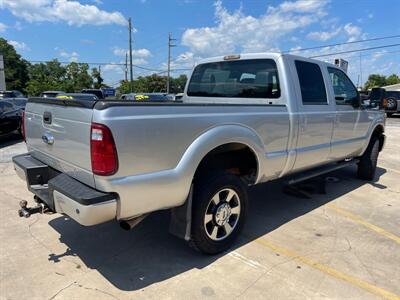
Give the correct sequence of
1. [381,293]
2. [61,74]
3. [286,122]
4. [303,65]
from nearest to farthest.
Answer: [381,293] → [286,122] → [303,65] → [61,74]

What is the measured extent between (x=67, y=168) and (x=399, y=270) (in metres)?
3.25

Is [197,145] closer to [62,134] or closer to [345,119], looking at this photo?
[62,134]

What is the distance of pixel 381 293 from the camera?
9.61ft

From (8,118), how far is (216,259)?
10.5 metres

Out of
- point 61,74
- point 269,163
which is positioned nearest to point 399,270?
point 269,163

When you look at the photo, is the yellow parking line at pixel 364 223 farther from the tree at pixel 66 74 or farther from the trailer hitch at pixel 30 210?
the tree at pixel 66 74

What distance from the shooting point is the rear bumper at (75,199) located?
8.46ft

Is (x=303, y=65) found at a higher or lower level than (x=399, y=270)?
higher

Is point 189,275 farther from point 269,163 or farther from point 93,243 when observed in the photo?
point 269,163

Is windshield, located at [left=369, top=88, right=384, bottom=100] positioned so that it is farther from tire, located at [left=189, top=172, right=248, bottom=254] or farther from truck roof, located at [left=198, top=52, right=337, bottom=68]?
tire, located at [left=189, top=172, right=248, bottom=254]

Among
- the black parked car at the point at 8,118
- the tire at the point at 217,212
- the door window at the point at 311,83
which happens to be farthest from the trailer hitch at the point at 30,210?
the black parked car at the point at 8,118

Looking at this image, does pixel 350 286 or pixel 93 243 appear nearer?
pixel 350 286

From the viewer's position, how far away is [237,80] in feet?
15.3

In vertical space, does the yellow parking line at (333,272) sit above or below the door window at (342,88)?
below
